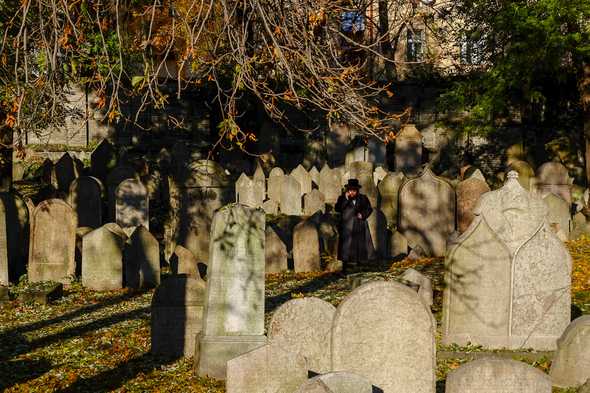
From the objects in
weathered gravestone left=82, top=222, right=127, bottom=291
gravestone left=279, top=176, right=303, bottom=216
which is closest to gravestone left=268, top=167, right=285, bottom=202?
gravestone left=279, top=176, right=303, bottom=216

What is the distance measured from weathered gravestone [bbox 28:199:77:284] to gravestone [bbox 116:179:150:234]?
8.44 ft

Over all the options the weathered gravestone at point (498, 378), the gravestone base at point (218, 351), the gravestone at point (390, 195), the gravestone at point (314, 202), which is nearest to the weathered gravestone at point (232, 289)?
the gravestone base at point (218, 351)

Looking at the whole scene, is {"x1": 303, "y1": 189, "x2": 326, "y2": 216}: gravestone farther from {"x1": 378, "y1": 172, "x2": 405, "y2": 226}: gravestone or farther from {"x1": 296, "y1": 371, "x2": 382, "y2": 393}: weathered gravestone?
{"x1": 296, "y1": 371, "x2": 382, "y2": 393}: weathered gravestone

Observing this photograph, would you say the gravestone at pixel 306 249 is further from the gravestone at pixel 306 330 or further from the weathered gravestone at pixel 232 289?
the gravestone at pixel 306 330

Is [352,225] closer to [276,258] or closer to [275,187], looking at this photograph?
[276,258]

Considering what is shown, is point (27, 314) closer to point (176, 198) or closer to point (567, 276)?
point (176, 198)

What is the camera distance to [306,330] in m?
8.79

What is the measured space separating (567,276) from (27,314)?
7.37 m

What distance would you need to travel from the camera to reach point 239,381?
8.10m

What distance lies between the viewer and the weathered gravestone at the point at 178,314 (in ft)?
34.0

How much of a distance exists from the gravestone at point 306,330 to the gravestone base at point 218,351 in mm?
913

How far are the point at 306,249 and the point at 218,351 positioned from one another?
6406 millimetres

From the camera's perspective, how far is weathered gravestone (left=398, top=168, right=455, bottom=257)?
17750mm

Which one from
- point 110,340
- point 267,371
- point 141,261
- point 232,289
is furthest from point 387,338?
point 141,261
